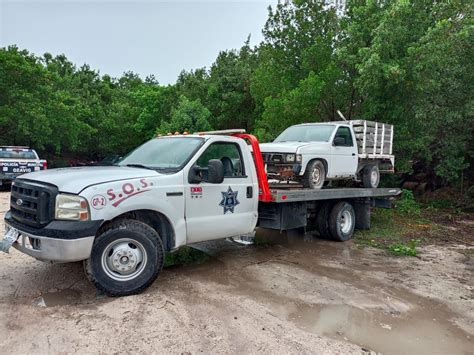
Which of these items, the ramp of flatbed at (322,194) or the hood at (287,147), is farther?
the hood at (287,147)

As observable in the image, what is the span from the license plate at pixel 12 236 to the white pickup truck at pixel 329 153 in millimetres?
4693

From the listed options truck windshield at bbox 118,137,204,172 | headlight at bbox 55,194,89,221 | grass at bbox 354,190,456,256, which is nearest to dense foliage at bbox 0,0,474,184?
grass at bbox 354,190,456,256

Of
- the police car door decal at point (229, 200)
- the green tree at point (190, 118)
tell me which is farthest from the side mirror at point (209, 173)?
the green tree at point (190, 118)

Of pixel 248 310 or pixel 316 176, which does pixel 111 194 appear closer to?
pixel 248 310

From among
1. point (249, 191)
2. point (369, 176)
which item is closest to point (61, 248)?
point (249, 191)

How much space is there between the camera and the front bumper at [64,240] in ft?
13.3

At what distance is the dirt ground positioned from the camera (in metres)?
3.61

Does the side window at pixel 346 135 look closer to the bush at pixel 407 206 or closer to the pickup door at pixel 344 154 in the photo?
the pickup door at pixel 344 154

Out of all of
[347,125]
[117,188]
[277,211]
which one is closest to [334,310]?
[277,211]

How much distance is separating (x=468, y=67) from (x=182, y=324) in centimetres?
1261

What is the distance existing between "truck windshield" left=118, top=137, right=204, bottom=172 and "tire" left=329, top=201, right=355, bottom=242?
3953 mm

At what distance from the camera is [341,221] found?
8.56 meters

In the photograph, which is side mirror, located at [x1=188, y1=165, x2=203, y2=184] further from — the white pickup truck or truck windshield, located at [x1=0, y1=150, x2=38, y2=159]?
truck windshield, located at [x1=0, y1=150, x2=38, y2=159]

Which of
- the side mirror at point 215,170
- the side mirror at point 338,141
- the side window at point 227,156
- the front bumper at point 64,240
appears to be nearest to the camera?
the front bumper at point 64,240
